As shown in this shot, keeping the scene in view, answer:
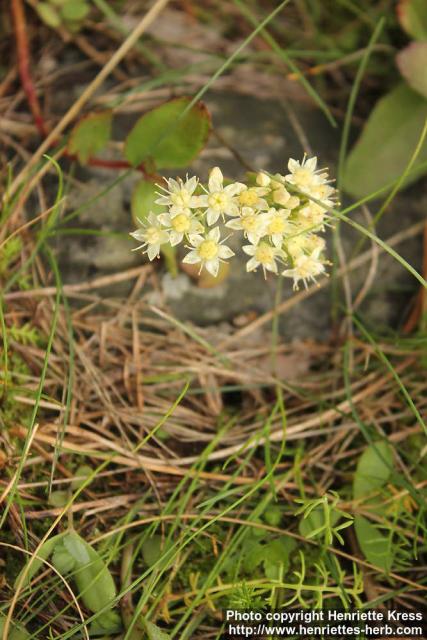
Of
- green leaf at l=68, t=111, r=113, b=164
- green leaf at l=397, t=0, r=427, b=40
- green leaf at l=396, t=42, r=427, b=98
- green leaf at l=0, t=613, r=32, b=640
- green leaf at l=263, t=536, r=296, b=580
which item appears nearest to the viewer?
green leaf at l=0, t=613, r=32, b=640

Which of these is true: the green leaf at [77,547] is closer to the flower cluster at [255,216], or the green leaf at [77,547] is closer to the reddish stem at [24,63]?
the flower cluster at [255,216]

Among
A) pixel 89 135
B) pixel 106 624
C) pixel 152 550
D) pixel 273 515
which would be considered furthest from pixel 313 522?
pixel 89 135

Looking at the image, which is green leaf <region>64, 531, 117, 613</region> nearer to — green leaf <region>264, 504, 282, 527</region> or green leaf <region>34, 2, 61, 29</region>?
green leaf <region>264, 504, 282, 527</region>

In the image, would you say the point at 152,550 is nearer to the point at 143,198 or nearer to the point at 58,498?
the point at 58,498

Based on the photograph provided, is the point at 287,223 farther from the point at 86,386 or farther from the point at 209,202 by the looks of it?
the point at 86,386

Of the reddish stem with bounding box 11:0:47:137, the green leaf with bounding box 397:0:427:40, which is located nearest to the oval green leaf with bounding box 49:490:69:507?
the reddish stem with bounding box 11:0:47:137
